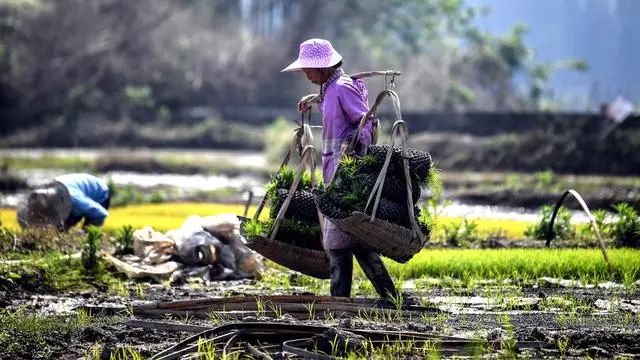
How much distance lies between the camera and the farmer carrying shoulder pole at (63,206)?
35.9 feet

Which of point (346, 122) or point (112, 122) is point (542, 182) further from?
point (112, 122)

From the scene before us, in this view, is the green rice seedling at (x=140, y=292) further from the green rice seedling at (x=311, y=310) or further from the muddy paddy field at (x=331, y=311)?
the green rice seedling at (x=311, y=310)

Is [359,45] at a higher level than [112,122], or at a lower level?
higher

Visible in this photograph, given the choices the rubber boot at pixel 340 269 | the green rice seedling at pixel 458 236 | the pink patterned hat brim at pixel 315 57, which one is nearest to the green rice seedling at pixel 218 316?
the rubber boot at pixel 340 269

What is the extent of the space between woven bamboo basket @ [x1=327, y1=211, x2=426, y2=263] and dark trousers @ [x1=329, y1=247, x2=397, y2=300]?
19 centimetres

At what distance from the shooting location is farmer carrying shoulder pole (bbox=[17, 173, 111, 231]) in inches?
431

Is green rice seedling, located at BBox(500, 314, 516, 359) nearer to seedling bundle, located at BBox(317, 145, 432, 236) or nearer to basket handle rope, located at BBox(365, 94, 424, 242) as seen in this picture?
basket handle rope, located at BBox(365, 94, 424, 242)

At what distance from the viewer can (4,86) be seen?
43.2 metres

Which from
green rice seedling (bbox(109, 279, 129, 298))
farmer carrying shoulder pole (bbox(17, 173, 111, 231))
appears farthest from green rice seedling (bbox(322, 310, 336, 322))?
farmer carrying shoulder pole (bbox(17, 173, 111, 231))

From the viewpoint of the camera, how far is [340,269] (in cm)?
717

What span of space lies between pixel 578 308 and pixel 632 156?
1974 centimetres

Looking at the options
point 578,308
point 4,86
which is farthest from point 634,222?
point 4,86

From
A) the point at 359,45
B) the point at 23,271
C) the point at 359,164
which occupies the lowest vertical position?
the point at 23,271

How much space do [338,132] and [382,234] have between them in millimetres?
857
